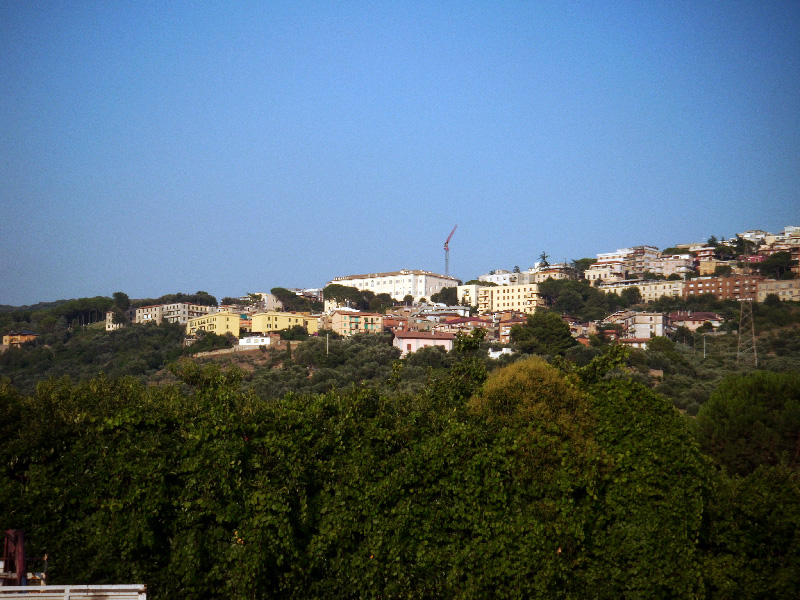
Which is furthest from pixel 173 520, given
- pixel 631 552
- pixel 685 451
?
pixel 685 451

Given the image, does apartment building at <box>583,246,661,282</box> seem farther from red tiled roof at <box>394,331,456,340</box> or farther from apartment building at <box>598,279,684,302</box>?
red tiled roof at <box>394,331,456,340</box>

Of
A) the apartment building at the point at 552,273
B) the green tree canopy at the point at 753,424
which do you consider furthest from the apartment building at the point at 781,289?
the green tree canopy at the point at 753,424

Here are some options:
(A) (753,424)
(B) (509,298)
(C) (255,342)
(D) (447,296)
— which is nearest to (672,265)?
(B) (509,298)

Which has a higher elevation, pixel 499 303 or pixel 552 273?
pixel 552 273

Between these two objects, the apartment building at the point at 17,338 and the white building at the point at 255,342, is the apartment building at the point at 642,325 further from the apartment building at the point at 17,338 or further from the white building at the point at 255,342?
the apartment building at the point at 17,338

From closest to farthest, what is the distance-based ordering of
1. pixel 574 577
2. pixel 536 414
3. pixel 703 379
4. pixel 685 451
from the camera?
pixel 574 577
pixel 685 451
pixel 536 414
pixel 703 379

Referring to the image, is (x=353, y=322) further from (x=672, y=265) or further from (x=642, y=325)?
(x=672, y=265)

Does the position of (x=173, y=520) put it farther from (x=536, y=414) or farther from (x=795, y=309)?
(x=795, y=309)
